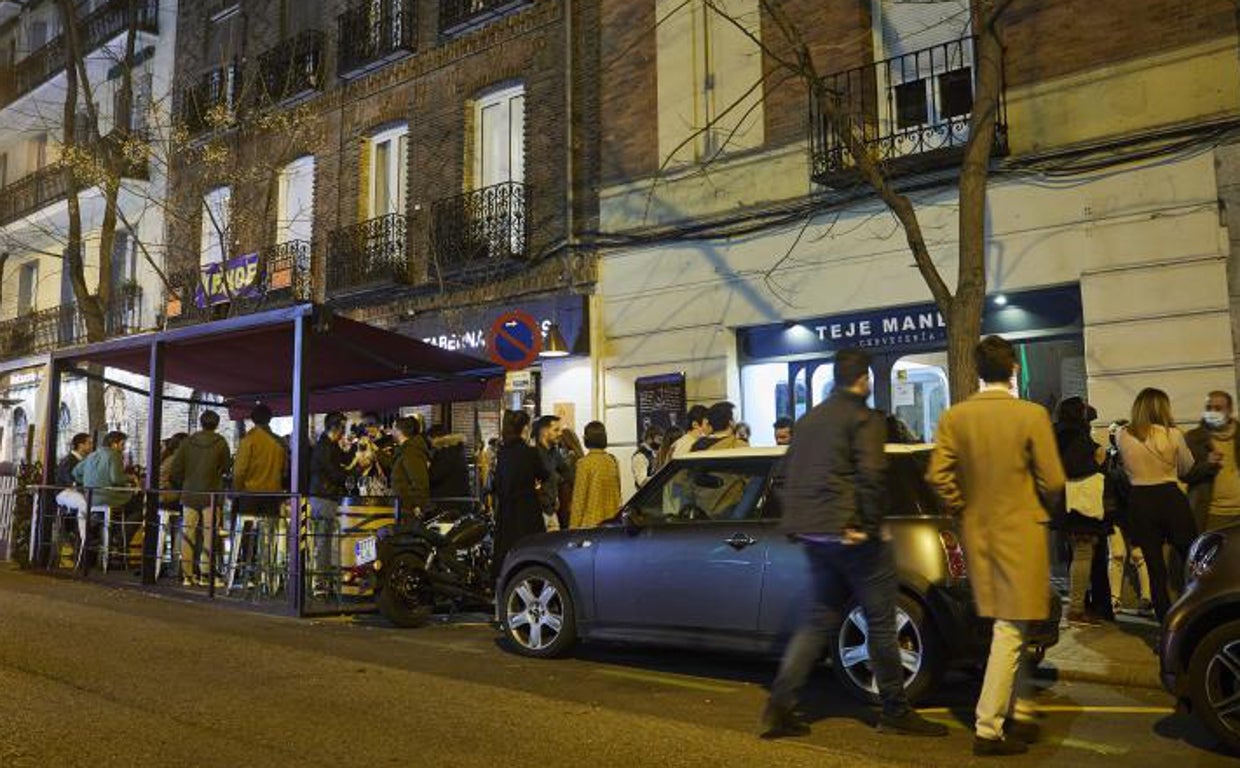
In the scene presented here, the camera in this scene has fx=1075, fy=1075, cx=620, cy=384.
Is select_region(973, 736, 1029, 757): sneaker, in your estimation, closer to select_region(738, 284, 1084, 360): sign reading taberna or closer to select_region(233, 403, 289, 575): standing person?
select_region(738, 284, 1084, 360): sign reading taberna

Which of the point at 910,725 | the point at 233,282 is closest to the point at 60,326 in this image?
the point at 233,282

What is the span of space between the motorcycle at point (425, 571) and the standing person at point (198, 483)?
123 inches

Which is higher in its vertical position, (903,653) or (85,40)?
(85,40)

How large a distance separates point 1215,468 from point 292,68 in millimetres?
17201

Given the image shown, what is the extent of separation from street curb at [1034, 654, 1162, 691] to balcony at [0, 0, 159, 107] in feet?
68.8

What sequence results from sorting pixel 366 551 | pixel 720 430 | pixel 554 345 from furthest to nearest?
1. pixel 554 345
2. pixel 366 551
3. pixel 720 430

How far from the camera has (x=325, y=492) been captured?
35.9 ft

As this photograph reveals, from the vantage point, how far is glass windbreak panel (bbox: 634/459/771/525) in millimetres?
6996

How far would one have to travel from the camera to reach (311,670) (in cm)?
718

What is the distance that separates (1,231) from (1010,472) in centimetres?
2879

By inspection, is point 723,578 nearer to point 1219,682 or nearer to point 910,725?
point 910,725

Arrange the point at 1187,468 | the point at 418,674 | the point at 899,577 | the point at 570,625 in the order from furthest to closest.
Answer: the point at 1187,468 → the point at 570,625 → the point at 418,674 → the point at 899,577

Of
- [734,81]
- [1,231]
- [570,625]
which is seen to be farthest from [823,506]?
[1,231]

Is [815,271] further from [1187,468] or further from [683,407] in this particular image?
[1187,468]
